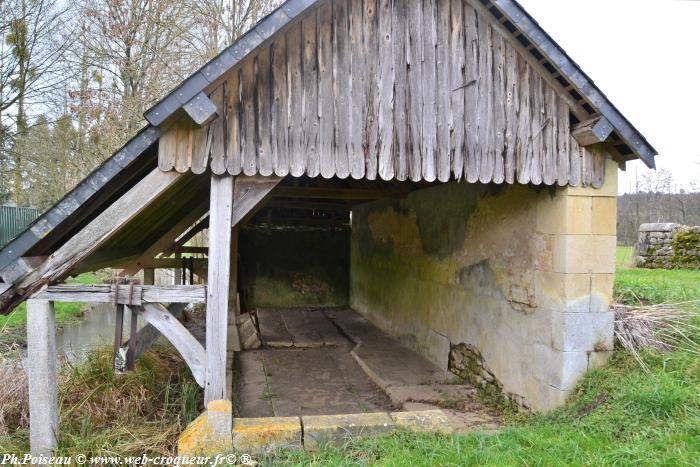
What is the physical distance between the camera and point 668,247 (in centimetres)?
1140

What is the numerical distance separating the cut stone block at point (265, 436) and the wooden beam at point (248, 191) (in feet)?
5.54

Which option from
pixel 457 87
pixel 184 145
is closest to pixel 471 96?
pixel 457 87

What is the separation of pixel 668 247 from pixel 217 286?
1131 cm

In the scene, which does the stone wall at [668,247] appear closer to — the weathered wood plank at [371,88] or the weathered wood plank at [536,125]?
the weathered wood plank at [536,125]

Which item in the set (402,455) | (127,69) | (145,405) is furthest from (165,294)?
(127,69)

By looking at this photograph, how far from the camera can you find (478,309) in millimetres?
5727

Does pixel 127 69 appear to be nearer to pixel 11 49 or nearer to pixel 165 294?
pixel 11 49

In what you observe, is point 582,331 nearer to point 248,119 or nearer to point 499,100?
point 499,100

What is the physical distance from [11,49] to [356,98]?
1490 cm

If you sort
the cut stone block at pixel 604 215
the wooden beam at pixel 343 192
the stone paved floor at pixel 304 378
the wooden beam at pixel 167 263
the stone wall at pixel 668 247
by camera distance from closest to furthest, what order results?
the cut stone block at pixel 604 215 < the stone paved floor at pixel 304 378 < the wooden beam at pixel 167 263 < the wooden beam at pixel 343 192 < the stone wall at pixel 668 247

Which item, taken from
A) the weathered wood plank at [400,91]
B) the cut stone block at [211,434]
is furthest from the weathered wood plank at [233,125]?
the cut stone block at [211,434]

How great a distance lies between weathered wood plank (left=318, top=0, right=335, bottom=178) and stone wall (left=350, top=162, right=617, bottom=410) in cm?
217

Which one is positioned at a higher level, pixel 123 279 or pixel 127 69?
pixel 127 69

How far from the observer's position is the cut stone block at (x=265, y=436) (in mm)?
3932
